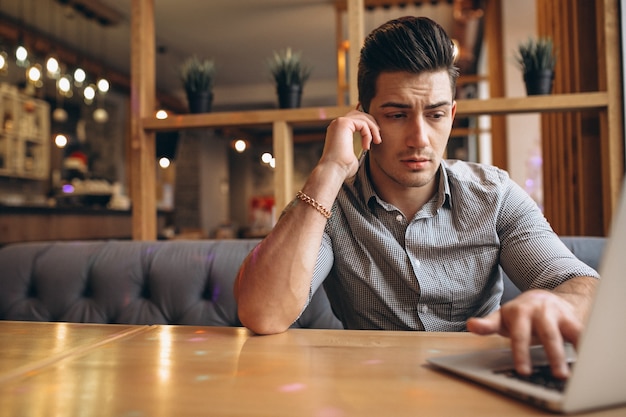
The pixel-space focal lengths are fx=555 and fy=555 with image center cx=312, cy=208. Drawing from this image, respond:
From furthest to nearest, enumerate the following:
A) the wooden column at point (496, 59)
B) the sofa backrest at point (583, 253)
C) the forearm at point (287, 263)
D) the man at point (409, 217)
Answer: the wooden column at point (496, 59) → the sofa backrest at point (583, 253) → the man at point (409, 217) → the forearm at point (287, 263)

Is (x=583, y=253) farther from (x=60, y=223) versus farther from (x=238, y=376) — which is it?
(x=60, y=223)

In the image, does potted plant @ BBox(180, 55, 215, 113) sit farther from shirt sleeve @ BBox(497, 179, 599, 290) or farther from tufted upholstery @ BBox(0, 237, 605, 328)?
shirt sleeve @ BBox(497, 179, 599, 290)

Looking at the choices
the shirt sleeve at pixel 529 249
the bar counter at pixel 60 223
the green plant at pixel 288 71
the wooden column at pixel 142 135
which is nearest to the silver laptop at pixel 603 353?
the shirt sleeve at pixel 529 249

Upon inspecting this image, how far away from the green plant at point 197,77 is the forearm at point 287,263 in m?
1.24

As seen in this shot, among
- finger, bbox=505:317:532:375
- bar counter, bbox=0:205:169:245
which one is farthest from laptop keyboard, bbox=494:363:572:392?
bar counter, bbox=0:205:169:245

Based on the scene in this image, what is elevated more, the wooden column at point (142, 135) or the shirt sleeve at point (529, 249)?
the wooden column at point (142, 135)

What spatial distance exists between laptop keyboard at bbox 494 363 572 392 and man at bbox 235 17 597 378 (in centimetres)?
59

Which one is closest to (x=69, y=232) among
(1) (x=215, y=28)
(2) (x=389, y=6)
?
(1) (x=215, y=28)

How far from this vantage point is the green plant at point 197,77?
2316 millimetres

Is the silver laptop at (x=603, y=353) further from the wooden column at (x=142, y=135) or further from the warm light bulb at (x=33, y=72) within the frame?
the warm light bulb at (x=33, y=72)

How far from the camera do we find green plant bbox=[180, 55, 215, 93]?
2316 millimetres

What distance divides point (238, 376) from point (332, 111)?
1.55 metres

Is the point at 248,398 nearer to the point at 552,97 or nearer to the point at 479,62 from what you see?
the point at 552,97

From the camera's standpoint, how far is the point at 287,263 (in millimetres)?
1182
